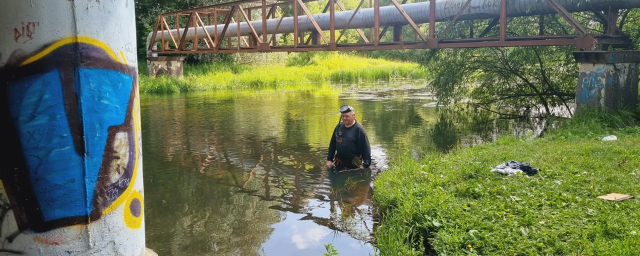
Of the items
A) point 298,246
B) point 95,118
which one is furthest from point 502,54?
point 95,118

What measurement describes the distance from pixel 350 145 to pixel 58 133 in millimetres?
6033

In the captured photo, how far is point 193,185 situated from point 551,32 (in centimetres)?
957

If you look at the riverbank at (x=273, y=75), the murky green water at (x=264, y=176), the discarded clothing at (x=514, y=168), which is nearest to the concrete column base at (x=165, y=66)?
the riverbank at (x=273, y=75)

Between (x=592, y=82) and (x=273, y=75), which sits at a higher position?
(x=273, y=75)

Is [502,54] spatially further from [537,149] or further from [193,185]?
[193,185]

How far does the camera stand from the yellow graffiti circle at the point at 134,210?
3.83 metres

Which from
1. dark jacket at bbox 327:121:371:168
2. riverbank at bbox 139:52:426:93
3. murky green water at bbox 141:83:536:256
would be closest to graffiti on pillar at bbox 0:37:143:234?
murky green water at bbox 141:83:536:256

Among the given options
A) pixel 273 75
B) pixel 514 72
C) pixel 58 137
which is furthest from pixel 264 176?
pixel 273 75

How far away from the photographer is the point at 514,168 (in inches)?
287

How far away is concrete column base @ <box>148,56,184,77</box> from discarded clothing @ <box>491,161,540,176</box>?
85.9ft

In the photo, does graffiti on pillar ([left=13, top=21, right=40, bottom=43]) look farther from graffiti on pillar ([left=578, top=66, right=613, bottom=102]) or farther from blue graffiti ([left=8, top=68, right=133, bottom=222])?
graffiti on pillar ([left=578, top=66, right=613, bottom=102])

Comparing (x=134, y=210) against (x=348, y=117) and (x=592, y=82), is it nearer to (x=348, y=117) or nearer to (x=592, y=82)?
(x=348, y=117)

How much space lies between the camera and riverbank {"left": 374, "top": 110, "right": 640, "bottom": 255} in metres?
4.80

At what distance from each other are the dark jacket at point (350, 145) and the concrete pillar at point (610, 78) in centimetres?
494
